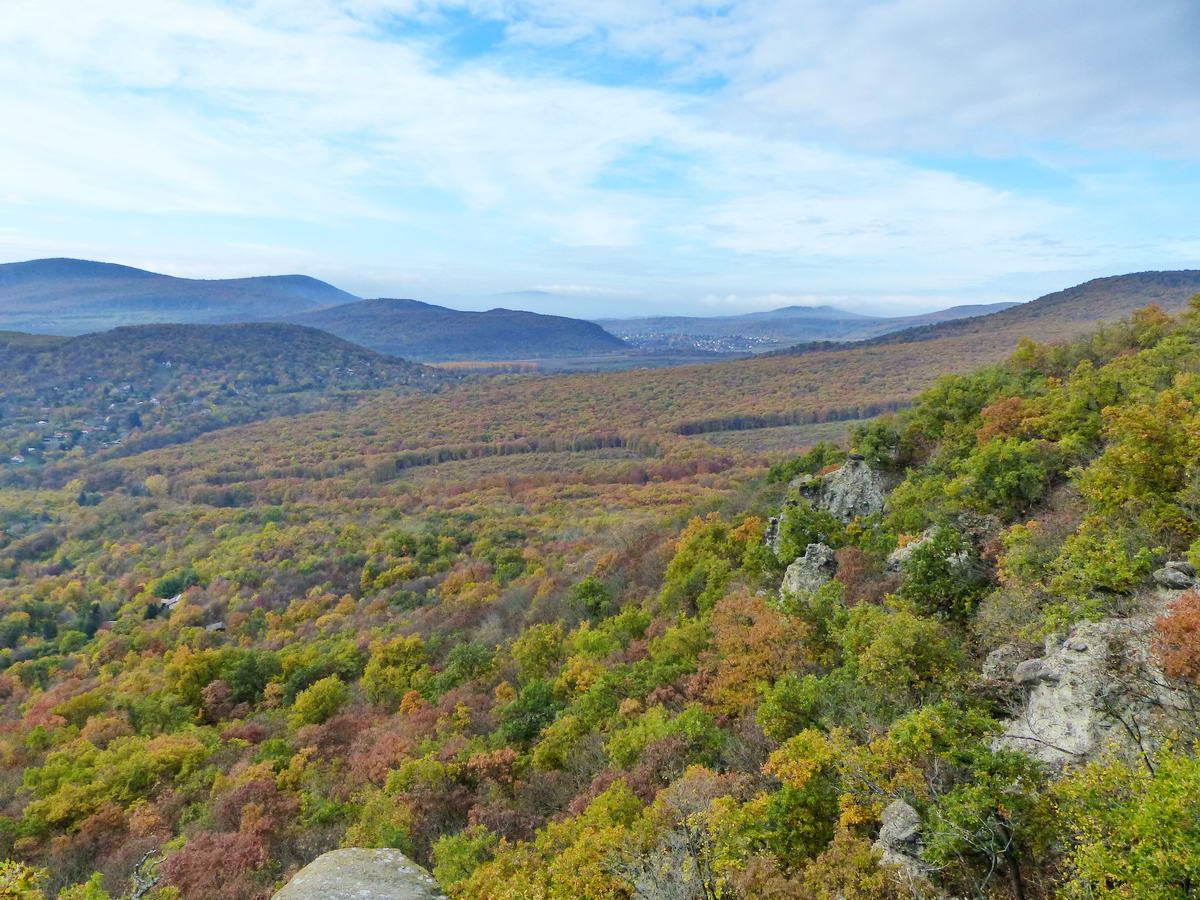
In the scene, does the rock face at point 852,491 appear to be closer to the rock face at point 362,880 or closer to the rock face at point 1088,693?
the rock face at point 1088,693

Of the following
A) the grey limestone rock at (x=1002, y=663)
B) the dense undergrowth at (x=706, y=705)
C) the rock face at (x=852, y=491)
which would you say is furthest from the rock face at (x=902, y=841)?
the rock face at (x=852, y=491)

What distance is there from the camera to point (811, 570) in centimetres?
2973

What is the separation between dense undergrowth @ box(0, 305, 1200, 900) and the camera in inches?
454

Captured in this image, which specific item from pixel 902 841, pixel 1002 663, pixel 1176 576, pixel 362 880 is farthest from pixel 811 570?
pixel 362 880

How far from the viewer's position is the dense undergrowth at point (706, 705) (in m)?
11.5

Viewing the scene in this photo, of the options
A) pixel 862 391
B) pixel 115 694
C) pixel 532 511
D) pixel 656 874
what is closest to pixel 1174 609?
pixel 656 874

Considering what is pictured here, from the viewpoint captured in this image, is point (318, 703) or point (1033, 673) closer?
point (1033, 673)

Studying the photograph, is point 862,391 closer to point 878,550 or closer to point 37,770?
point 878,550

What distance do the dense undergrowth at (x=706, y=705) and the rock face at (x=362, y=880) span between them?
1.66 metres

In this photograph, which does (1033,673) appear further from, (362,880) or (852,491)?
(852,491)

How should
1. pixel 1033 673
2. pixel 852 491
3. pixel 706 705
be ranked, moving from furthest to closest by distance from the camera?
pixel 852 491 → pixel 706 705 → pixel 1033 673

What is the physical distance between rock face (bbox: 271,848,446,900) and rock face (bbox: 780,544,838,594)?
19.5m

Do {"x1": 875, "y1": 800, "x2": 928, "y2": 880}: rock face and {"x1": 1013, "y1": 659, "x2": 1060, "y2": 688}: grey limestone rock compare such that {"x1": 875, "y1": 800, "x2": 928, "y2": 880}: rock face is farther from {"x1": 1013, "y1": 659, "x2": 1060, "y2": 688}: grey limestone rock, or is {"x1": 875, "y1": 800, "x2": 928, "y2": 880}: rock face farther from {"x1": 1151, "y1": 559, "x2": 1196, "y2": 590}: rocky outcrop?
{"x1": 1151, "y1": 559, "x2": 1196, "y2": 590}: rocky outcrop

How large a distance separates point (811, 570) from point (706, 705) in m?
9.28
